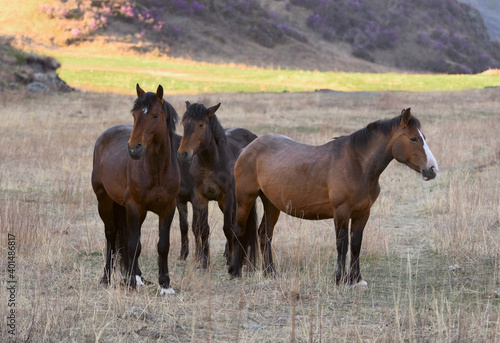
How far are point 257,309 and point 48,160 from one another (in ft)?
30.9

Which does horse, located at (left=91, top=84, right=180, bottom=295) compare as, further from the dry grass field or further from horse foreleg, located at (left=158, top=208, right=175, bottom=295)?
the dry grass field

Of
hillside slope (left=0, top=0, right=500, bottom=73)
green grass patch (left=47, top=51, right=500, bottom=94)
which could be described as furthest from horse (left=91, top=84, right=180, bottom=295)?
hillside slope (left=0, top=0, right=500, bottom=73)

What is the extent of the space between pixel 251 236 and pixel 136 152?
7.55 feet

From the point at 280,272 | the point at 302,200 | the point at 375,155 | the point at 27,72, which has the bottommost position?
the point at 27,72

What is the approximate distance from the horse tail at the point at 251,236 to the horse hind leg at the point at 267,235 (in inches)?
4.0

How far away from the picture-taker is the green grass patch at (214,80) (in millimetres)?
30922

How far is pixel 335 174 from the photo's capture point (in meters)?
6.27

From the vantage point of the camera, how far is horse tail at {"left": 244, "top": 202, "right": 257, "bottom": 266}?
727 cm

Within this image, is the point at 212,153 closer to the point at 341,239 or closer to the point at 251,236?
the point at 251,236

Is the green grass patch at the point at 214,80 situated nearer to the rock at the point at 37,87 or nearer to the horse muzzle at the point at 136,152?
the rock at the point at 37,87

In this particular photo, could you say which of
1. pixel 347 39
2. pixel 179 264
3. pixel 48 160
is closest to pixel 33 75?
pixel 48 160

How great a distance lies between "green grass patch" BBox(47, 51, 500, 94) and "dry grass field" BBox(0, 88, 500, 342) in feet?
52.1

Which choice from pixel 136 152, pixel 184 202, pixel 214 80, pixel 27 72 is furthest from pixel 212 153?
pixel 214 80

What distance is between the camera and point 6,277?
6.14 meters
